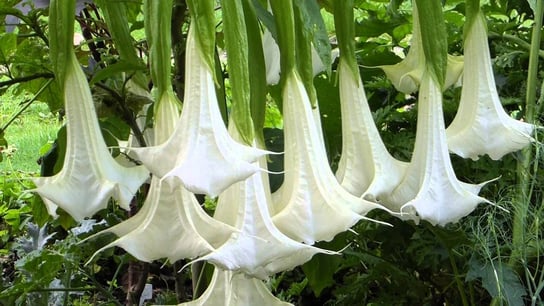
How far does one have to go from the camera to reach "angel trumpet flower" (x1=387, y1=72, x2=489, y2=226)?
0.63 m

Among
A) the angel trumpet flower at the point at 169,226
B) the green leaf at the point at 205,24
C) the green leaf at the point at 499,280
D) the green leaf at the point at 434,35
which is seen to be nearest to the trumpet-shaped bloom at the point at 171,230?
the angel trumpet flower at the point at 169,226

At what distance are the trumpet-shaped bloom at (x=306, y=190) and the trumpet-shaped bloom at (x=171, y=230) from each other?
0.06 metres

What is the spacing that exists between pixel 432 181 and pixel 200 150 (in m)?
0.21

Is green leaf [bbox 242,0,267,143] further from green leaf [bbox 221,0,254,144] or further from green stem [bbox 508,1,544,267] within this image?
green stem [bbox 508,1,544,267]

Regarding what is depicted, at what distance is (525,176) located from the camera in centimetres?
88

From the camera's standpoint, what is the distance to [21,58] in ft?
2.84

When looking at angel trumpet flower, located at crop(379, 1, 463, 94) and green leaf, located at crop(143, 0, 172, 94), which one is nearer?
green leaf, located at crop(143, 0, 172, 94)

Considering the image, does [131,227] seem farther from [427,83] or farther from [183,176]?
[427,83]

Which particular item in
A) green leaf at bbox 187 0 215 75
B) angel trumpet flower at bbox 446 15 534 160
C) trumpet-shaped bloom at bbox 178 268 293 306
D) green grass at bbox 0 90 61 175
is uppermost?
green leaf at bbox 187 0 215 75

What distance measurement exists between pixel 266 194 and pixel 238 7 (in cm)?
16

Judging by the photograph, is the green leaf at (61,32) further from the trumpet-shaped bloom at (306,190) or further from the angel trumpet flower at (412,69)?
the angel trumpet flower at (412,69)

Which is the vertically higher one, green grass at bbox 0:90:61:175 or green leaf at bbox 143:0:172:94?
green leaf at bbox 143:0:172:94

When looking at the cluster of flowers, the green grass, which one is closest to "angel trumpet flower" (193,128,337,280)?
the cluster of flowers

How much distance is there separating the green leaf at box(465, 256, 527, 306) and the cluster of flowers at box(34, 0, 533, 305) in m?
0.17
